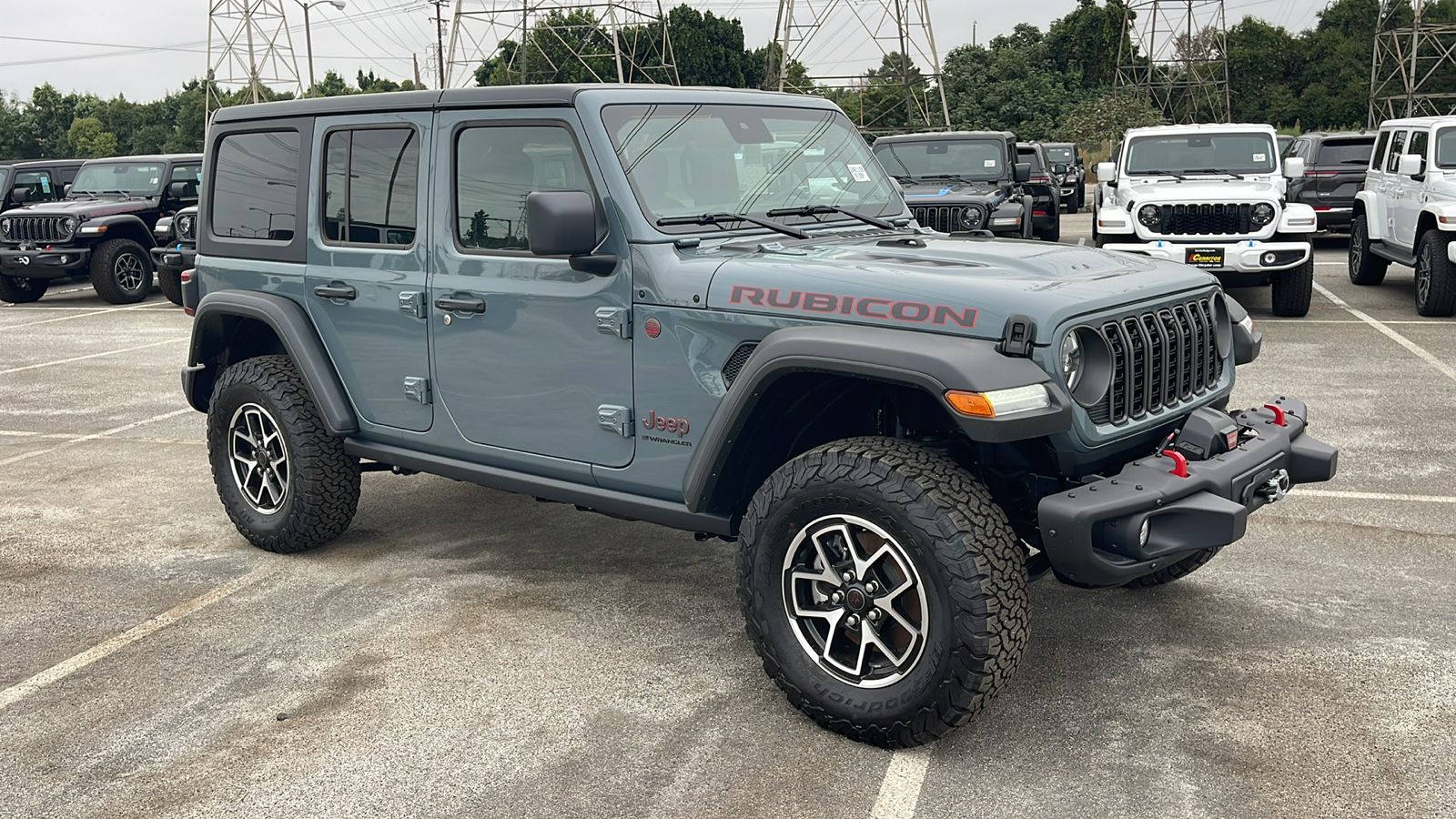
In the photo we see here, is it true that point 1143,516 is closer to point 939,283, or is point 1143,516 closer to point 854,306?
point 939,283

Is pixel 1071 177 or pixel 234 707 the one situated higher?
pixel 1071 177

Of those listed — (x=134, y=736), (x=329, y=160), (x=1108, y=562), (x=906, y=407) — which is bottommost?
(x=134, y=736)

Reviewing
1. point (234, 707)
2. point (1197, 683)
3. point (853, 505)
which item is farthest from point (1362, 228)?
point (234, 707)

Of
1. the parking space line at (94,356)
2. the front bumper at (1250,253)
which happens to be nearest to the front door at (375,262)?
the parking space line at (94,356)

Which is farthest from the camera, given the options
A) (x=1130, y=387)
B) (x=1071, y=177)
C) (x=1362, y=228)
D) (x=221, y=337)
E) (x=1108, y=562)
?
(x=1071, y=177)

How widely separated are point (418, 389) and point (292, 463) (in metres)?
0.87

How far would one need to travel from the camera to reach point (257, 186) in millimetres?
5539

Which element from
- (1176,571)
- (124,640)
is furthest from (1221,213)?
(124,640)

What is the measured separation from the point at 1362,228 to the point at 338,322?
12.9m

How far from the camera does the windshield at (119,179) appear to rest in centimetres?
1752

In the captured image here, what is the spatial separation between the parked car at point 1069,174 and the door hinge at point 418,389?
79.1 ft

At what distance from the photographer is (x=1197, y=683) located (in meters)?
4.07

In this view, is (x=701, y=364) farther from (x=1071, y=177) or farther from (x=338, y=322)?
(x=1071, y=177)

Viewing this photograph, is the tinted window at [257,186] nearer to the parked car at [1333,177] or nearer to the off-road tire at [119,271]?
the off-road tire at [119,271]
